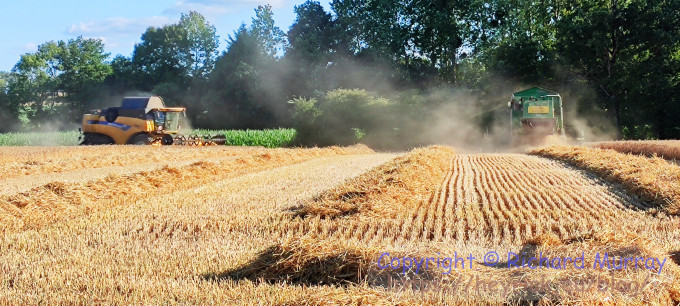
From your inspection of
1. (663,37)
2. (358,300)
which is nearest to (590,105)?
(663,37)

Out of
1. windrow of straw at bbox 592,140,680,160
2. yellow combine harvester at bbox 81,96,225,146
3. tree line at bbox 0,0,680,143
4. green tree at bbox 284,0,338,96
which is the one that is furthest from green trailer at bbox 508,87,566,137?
green tree at bbox 284,0,338,96

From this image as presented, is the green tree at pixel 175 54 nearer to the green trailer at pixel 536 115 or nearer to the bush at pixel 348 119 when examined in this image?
the bush at pixel 348 119

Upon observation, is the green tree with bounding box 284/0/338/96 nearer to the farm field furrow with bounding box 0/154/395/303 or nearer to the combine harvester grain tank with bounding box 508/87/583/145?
the combine harvester grain tank with bounding box 508/87/583/145

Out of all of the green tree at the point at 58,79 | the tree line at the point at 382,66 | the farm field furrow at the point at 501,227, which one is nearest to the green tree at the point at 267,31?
the tree line at the point at 382,66

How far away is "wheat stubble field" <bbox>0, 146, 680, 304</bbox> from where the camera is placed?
555 centimetres

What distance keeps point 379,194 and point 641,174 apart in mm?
5301

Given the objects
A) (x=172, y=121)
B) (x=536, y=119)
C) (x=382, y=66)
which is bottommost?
(x=536, y=119)

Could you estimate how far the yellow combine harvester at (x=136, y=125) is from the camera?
109ft

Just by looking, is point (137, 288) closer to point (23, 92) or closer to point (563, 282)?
point (563, 282)

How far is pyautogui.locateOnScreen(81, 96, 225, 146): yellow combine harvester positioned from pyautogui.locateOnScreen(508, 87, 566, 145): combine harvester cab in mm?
15545

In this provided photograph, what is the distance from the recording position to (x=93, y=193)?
12.2 m

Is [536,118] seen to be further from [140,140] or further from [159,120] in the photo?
[140,140]

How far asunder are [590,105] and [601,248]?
108ft

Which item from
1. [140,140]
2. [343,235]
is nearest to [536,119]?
[140,140]
